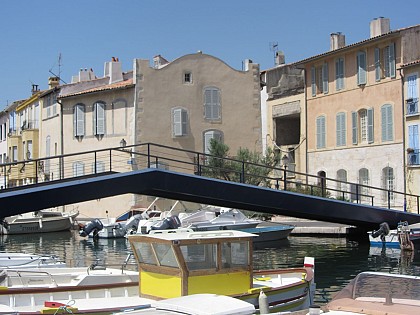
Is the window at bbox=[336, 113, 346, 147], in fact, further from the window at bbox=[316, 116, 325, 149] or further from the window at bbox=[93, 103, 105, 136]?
the window at bbox=[93, 103, 105, 136]

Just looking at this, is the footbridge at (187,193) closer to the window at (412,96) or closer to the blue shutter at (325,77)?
the window at (412,96)

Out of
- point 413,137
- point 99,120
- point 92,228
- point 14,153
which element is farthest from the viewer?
point 14,153

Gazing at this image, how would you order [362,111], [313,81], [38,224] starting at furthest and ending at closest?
[38,224], [313,81], [362,111]

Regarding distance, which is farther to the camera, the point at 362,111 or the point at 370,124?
the point at 362,111

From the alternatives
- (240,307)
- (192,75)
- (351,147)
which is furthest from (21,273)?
(192,75)

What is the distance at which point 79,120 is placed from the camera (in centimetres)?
5275

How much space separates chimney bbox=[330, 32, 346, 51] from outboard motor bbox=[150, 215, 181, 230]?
620 inches

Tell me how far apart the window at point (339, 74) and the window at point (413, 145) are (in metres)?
6.64

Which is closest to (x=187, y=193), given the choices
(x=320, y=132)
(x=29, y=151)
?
(x=320, y=132)

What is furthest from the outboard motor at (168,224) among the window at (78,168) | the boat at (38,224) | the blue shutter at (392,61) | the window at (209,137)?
the blue shutter at (392,61)

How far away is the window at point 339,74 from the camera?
45.7m

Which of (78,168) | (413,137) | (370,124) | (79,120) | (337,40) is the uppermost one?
(337,40)

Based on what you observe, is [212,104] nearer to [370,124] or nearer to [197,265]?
[370,124]

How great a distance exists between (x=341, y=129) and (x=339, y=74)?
129 inches
